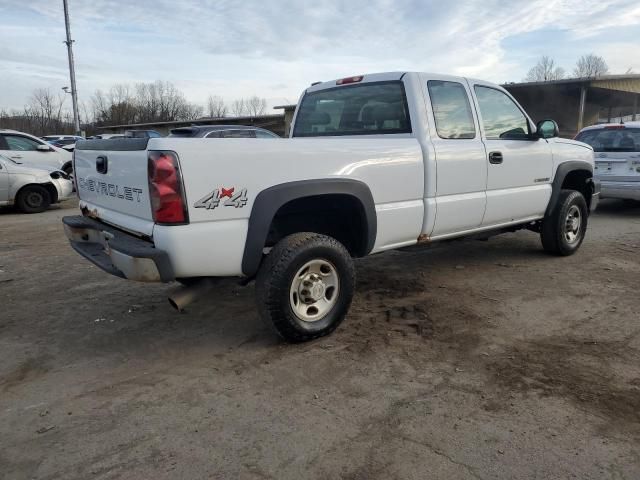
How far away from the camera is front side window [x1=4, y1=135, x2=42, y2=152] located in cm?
1170

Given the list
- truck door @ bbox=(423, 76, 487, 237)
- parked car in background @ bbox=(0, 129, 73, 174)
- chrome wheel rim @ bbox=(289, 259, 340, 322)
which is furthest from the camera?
parked car in background @ bbox=(0, 129, 73, 174)

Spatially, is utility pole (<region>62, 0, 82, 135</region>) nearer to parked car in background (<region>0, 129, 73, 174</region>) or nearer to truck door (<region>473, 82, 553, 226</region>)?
parked car in background (<region>0, 129, 73, 174</region>)

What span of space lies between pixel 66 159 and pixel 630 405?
13.5 m

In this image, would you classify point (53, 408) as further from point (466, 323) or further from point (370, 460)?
point (466, 323)

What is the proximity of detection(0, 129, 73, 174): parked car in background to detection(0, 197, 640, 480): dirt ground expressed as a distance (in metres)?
7.55

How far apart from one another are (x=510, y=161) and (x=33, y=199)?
996 centimetres

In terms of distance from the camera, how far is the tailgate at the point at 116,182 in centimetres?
322

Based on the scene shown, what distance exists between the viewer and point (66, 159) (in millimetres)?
13258

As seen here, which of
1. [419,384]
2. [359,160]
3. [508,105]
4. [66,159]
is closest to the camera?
[419,384]

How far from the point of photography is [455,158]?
175 inches

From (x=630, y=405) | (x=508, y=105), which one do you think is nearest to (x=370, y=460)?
(x=630, y=405)

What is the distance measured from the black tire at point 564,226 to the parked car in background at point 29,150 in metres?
10.8

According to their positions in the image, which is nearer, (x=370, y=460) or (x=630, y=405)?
(x=370, y=460)

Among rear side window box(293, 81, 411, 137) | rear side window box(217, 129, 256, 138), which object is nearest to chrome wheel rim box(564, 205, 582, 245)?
rear side window box(293, 81, 411, 137)
